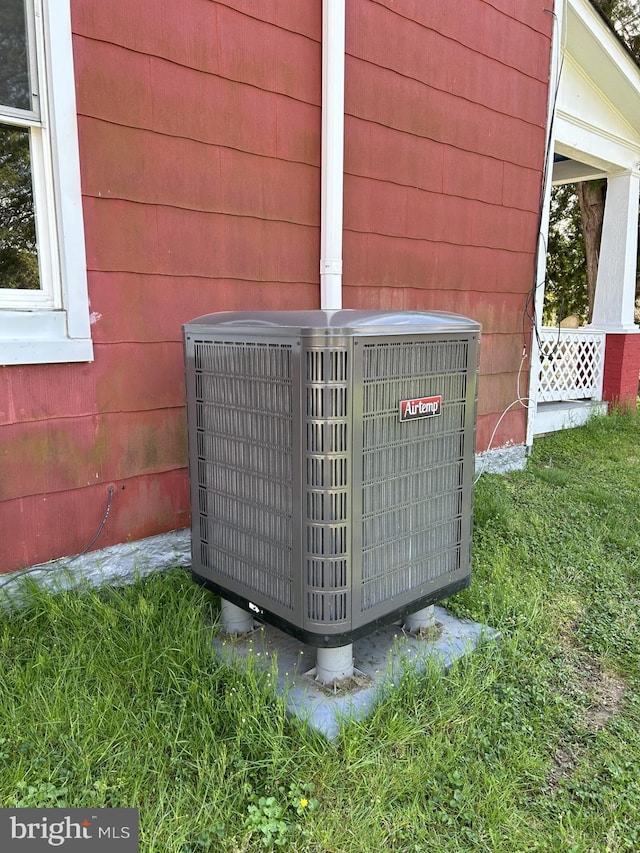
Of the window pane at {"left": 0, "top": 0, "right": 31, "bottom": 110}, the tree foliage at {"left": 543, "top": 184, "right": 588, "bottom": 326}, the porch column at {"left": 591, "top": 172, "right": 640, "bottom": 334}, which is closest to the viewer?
the window pane at {"left": 0, "top": 0, "right": 31, "bottom": 110}

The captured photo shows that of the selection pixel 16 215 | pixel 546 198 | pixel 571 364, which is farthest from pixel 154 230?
pixel 571 364

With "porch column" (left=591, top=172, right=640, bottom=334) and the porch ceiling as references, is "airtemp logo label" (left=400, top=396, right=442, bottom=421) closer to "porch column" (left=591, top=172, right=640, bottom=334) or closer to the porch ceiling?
the porch ceiling

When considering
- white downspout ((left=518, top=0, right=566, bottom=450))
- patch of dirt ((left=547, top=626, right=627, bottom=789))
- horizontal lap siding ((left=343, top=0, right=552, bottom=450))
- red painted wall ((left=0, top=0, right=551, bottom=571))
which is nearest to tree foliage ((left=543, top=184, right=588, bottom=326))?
white downspout ((left=518, top=0, right=566, bottom=450))

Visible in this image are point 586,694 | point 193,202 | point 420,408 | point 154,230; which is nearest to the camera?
point 420,408

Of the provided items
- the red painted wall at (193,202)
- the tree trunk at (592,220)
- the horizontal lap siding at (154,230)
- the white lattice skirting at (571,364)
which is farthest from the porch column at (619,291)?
the horizontal lap siding at (154,230)

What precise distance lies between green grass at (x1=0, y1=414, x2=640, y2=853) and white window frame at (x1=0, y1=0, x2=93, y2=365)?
38.6 inches

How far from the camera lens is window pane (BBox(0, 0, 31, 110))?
223 cm

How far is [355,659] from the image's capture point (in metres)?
2.26

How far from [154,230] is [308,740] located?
207 cm

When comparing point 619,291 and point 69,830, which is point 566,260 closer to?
point 619,291

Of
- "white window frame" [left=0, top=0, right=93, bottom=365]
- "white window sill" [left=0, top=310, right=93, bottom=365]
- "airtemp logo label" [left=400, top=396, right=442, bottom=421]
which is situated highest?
"white window frame" [left=0, top=0, right=93, bottom=365]

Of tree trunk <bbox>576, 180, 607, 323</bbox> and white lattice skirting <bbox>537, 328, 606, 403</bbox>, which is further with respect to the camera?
tree trunk <bbox>576, 180, 607, 323</bbox>

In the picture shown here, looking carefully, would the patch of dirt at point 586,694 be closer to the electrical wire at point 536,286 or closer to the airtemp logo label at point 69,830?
the airtemp logo label at point 69,830

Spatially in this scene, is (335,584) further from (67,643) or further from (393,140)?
(393,140)
